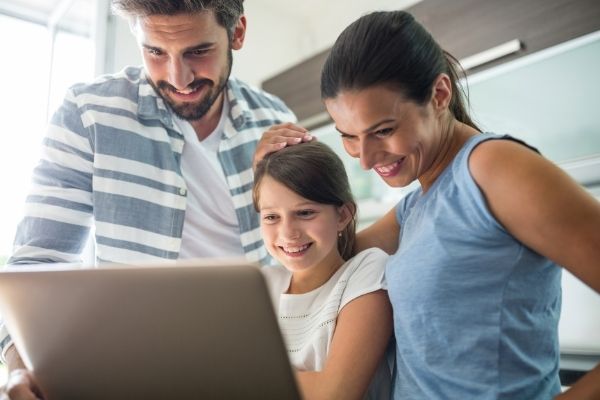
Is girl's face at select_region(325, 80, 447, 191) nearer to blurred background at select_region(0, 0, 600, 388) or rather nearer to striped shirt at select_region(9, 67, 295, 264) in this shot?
striped shirt at select_region(9, 67, 295, 264)

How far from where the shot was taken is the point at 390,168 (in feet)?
3.05

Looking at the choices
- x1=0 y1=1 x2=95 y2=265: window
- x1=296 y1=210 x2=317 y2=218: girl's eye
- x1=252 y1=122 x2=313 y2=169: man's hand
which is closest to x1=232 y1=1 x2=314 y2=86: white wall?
x1=0 y1=1 x2=95 y2=265: window

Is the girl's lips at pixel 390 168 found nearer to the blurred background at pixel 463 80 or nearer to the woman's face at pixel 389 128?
the woman's face at pixel 389 128

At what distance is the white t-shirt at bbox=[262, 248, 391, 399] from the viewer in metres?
0.94

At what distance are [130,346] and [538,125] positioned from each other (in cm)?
180

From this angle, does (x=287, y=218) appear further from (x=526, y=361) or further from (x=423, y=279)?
(x=526, y=361)

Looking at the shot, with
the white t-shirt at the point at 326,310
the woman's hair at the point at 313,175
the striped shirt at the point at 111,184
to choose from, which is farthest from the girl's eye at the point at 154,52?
the white t-shirt at the point at 326,310

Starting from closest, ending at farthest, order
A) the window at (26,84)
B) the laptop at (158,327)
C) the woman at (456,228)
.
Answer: the laptop at (158,327), the woman at (456,228), the window at (26,84)

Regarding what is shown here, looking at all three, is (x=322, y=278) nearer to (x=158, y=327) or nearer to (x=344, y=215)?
(x=344, y=215)

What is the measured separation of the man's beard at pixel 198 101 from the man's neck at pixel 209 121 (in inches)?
3.2

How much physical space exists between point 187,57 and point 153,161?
11.6 inches

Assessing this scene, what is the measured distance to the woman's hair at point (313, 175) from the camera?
1095mm

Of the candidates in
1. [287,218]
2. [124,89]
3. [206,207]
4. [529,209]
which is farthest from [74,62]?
[529,209]

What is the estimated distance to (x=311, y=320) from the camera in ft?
3.33
